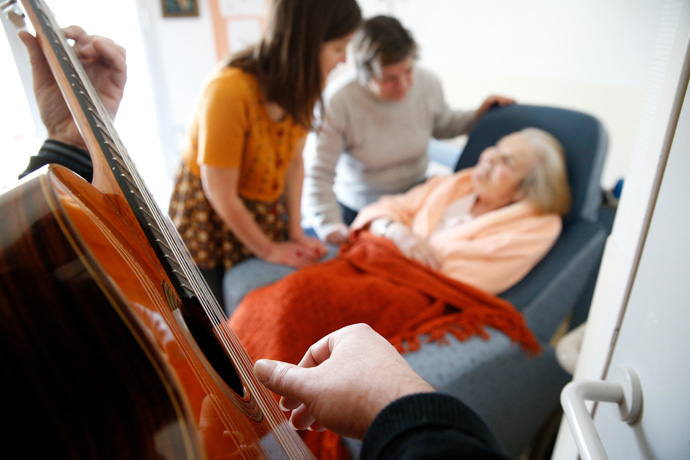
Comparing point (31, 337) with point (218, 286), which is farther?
point (218, 286)

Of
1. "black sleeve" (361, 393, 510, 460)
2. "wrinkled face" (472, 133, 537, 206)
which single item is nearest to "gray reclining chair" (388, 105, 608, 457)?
"wrinkled face" (472, 133, 537, 206)

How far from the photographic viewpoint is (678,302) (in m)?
0.38

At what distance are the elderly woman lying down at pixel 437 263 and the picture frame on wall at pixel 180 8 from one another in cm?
198

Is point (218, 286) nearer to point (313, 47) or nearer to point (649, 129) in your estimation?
point (313, 47)

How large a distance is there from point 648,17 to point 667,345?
66cm

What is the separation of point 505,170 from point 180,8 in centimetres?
226

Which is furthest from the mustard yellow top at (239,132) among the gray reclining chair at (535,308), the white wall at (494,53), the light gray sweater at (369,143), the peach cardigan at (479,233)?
the gray reclining chair at (535,308)

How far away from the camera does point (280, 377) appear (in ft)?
1.12

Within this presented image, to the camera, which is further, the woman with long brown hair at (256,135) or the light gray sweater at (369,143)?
the light gray sweater at (369,143)

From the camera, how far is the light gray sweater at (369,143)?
4.67 ft

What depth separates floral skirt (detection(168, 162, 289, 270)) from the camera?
44.8 inches

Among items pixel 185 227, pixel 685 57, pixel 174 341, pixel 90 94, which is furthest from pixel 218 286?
pixel 685 57

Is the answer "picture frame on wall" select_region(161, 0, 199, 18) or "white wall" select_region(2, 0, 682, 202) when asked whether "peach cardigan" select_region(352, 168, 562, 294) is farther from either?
"picture frame on wall" select_region(161, 0, 199, 18)

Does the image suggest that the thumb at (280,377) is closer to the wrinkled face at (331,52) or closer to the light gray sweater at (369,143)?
the wrinkled face at (331,52)
